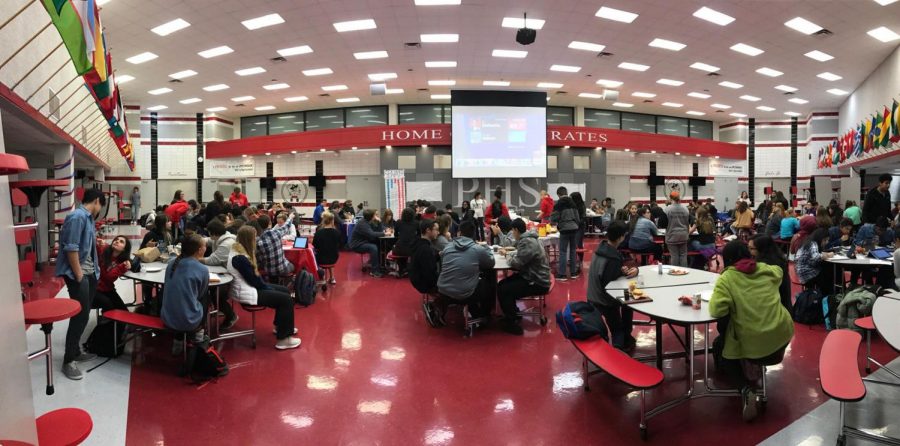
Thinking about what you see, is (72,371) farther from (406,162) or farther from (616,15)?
(406,162)

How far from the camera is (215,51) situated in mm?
11695

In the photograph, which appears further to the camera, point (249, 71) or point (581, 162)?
point (581, 162)

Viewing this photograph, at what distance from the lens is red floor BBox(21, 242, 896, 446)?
3096mm

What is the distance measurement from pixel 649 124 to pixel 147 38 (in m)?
19.1

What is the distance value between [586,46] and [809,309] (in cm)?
857

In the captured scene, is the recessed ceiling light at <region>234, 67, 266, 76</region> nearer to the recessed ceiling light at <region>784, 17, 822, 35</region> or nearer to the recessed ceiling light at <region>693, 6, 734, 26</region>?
the recessed ceiling light at <region>693, 6, 734, 26</region>

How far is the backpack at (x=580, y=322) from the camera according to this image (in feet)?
11.4

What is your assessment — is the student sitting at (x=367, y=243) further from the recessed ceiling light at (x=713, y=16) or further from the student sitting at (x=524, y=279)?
the recessed ceiling light at (x=713, y=16)

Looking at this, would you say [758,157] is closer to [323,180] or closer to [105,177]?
[323,180]

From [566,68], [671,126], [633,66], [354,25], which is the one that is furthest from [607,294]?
[671,126]

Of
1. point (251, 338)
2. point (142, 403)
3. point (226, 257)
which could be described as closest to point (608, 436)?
point (142, 403)

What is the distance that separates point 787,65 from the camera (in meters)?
12.8

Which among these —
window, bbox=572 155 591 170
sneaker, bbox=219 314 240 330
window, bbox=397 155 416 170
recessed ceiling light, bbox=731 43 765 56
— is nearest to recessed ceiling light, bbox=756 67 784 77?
recessed ceiling light, bbox=731 43 765 56

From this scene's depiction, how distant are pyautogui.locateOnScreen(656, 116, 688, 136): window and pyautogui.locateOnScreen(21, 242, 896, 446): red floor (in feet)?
56.7
